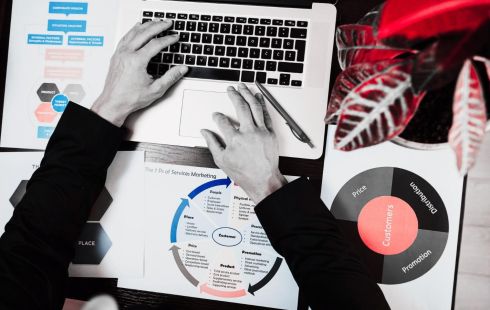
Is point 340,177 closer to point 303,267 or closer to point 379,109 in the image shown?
point 303,267

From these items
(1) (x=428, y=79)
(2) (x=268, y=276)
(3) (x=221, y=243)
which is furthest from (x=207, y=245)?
(1) (x=428, y=79)

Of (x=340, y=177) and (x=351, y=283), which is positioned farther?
(x=340, y=177)

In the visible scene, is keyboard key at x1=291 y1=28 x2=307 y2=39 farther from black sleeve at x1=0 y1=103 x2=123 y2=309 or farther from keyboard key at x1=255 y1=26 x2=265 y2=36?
black sleeve at x1=0 y1=103 x2=123 y2=309

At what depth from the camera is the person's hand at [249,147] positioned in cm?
67

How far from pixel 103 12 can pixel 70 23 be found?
2.9 inches

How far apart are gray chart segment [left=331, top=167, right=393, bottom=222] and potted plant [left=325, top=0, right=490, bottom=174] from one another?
1.10 feet

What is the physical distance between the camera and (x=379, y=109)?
330 millimetres

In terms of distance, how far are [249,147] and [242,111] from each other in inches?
2.7

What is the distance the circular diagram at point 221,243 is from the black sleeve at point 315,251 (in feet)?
0.39

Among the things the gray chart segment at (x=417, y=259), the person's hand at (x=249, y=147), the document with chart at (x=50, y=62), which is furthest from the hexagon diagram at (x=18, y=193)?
the gray chart segment at (x=417, y=259)

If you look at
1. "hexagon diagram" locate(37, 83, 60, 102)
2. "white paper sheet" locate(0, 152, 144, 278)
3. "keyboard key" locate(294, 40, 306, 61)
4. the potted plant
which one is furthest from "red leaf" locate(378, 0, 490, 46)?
"hexagon diagram" locate(37, 83, 60, 102)

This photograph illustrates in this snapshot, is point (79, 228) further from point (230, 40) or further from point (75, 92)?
point (230, 40)

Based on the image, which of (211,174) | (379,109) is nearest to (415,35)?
(379,109)

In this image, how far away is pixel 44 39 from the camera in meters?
0.78
